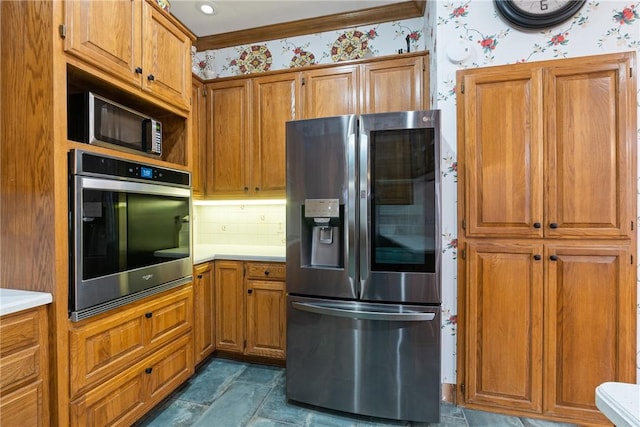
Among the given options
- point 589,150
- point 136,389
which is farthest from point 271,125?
point 589,150

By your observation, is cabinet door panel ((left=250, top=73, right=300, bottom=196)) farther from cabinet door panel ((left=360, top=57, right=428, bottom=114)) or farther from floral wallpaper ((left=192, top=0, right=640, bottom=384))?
floral wallpaper ((left=192, top=0, right=640, bottom=384))

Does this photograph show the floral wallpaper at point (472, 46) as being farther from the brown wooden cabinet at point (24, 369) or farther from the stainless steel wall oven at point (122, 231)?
the brown wooden cabinet at point (24, 369)

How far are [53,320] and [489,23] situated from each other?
2.73 meters

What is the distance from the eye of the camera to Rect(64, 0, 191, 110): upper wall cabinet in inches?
51.1

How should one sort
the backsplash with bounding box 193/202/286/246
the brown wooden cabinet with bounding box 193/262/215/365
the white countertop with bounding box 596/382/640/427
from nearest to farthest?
1. the white countertop with bounding box 596/382/640/427
2. the brown wooden cabinet with bounding box 193/262/215/365
3. the backsplash with bounding box 193/202/286/246

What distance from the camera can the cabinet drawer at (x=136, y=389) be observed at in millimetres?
1335

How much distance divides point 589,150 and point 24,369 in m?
2.86

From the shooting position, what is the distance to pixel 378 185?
5.52 feet

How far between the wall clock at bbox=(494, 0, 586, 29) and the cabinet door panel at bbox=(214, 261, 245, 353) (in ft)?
7.93

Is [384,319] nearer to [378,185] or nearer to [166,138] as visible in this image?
[378,185]

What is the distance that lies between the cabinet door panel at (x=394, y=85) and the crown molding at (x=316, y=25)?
54 centimetres

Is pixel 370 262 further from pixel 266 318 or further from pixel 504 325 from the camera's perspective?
pixel 266 318

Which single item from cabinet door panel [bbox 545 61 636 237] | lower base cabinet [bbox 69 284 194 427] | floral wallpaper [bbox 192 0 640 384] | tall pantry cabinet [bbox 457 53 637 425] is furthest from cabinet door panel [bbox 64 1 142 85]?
cabinet door panel [bbox 545 61 636 237]

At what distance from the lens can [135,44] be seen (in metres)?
1.56
